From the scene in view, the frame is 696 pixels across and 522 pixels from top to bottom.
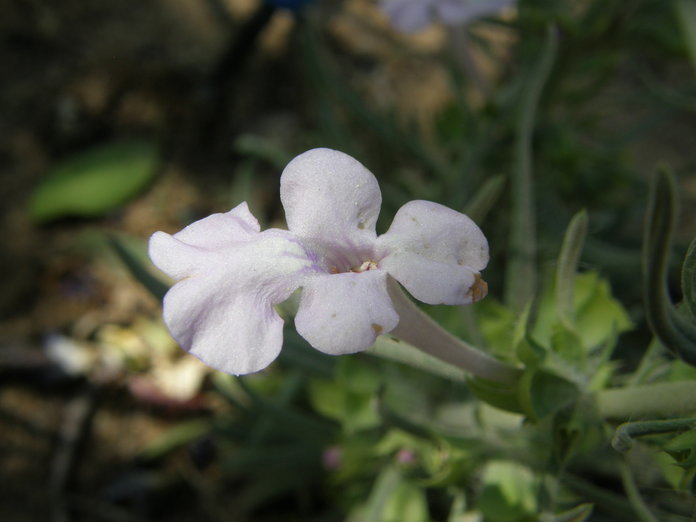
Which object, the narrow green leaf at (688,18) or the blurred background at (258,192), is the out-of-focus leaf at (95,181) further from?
the narrow green leaf at (688,18)

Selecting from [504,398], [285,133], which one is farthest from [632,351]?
[285,133]

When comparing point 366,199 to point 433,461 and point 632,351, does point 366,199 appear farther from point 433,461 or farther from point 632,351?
point 632,351

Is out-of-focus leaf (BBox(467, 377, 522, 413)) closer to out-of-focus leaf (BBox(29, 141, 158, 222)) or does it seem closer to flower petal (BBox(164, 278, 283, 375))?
flower petal (BBox(164, 278, 283, 375))

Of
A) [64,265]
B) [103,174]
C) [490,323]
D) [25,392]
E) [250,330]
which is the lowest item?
[25,392]

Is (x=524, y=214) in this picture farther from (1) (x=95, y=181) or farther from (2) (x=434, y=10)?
(1) (x=95, y=181)

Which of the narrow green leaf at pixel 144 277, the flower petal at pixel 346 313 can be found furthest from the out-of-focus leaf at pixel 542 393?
the narrow green leaf at pixel 144 277

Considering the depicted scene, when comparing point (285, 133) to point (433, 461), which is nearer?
point (433, 461)

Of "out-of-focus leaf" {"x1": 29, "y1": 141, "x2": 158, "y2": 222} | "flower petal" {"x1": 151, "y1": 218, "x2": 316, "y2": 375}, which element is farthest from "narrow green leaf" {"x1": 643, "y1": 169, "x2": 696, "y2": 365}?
"out-of-focus leaf" {"x1": 29, "y1": 141, "x2": 158, "y2": 222}
